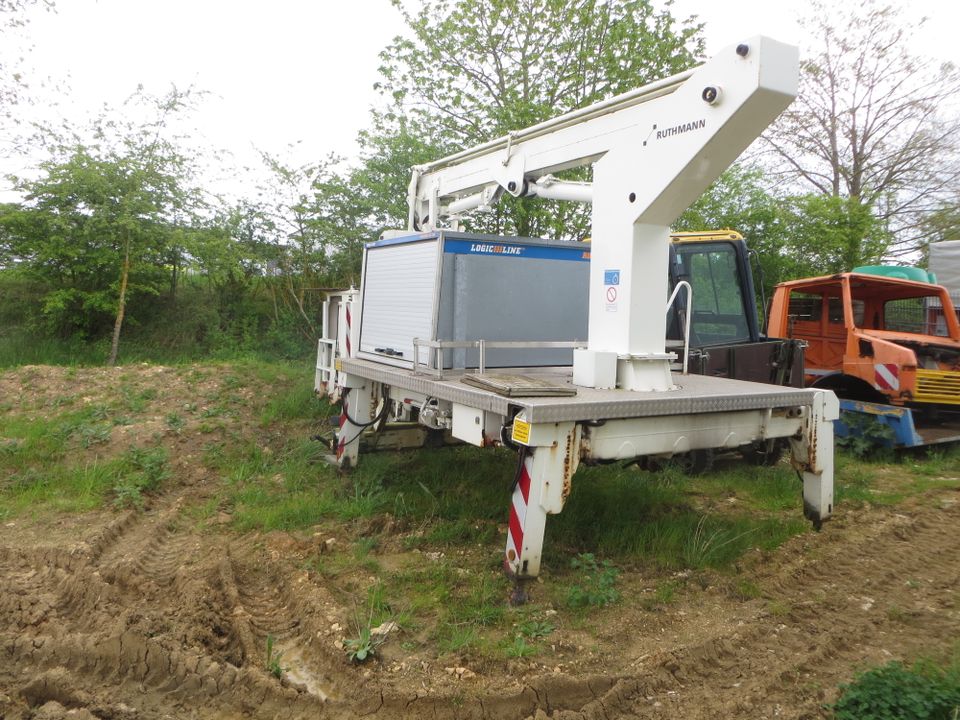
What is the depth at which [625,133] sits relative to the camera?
15.0 ft

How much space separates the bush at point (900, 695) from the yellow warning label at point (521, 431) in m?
1.78

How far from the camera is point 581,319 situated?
5.62 metres

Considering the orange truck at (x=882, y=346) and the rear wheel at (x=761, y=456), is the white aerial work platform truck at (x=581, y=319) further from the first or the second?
the orange truck at (x=882, y=346)

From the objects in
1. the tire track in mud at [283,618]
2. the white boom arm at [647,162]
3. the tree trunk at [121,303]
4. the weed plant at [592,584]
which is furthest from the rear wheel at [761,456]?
the tree trunk at [121,303]

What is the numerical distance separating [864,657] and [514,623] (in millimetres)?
1708

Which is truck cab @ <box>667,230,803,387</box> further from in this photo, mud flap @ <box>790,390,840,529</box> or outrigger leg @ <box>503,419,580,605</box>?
outrigger leg @ <box>503,419,580,605</box>

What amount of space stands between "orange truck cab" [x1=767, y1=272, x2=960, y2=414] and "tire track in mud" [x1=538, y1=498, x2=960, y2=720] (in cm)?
349

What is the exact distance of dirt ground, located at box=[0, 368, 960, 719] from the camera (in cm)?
302

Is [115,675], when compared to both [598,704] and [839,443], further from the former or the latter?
[839,443]

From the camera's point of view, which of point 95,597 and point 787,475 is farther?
point 787,475

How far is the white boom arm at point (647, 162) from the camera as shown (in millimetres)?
3928

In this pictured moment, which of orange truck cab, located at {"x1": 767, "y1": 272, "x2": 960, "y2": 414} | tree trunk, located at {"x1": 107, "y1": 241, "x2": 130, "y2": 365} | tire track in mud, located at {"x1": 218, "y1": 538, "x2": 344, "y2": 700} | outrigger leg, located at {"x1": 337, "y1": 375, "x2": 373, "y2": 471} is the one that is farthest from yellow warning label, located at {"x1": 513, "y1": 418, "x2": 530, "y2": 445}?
tree trunk, located at {"x1": 107, "y1": 241, "x2": 130, "y2": 365}

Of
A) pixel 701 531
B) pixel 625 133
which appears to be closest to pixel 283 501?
pixel 701 531

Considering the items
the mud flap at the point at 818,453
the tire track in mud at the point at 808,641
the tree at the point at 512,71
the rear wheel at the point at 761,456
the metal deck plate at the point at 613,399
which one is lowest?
the tire track in mud at the point at 808,641
